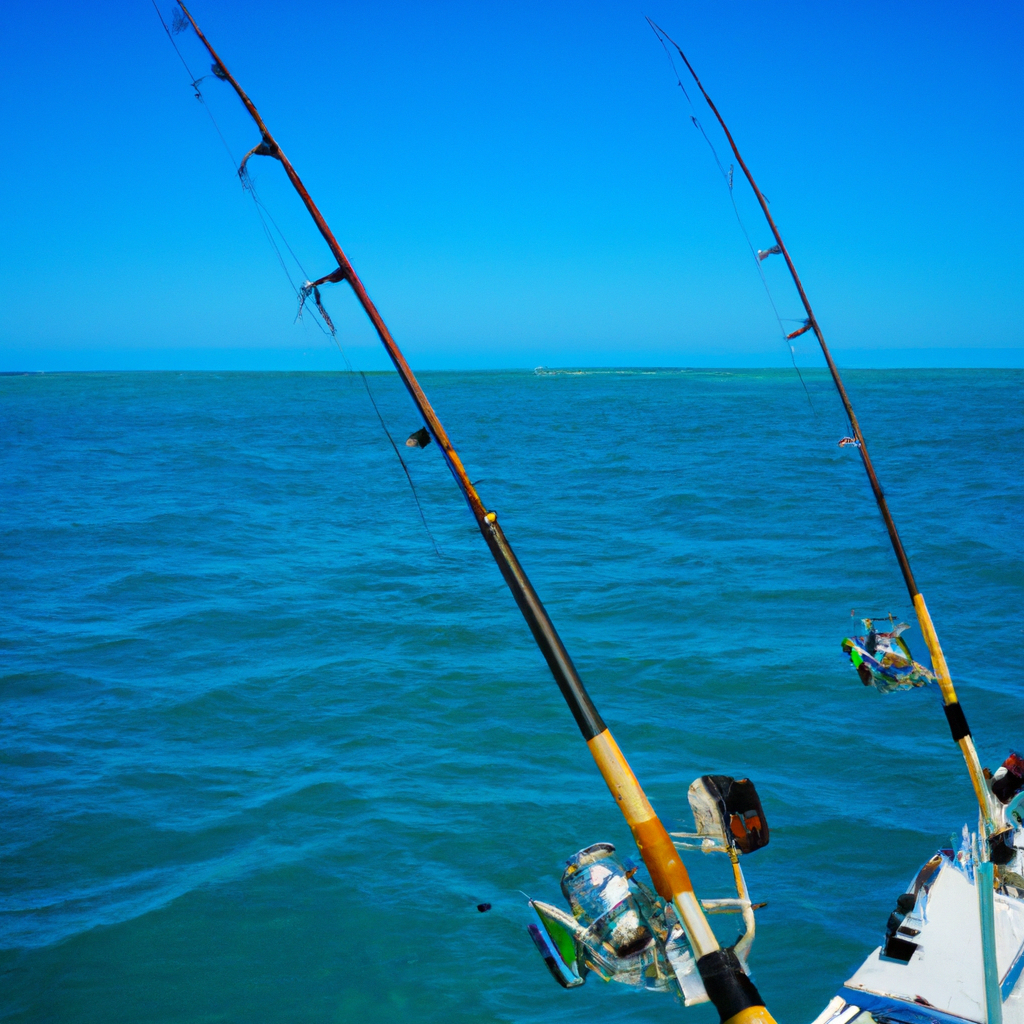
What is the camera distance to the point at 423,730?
12.3m

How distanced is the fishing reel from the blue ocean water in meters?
4.40

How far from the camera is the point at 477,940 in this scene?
25.6ft

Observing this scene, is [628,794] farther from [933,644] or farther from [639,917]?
[933,644]

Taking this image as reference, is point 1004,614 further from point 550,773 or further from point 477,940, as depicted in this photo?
point 477,940

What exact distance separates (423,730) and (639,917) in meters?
9.77

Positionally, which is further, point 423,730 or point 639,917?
point 423,730

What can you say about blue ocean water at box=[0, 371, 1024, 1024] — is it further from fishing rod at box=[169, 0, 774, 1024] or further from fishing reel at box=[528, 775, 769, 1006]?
fishing rod at box=[169, 0, 774, 1024]

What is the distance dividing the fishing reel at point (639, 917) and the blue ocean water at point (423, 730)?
440cm

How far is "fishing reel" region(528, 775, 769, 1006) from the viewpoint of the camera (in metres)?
2.73

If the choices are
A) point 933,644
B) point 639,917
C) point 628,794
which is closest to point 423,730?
point 933,644

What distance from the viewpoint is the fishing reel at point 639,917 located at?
2734mm

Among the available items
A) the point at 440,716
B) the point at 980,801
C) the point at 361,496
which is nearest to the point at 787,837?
the point at 980,801

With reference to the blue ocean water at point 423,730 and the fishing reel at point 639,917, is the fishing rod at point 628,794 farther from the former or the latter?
the blue ocean water at point 423,730

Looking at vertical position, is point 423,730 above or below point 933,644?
below
